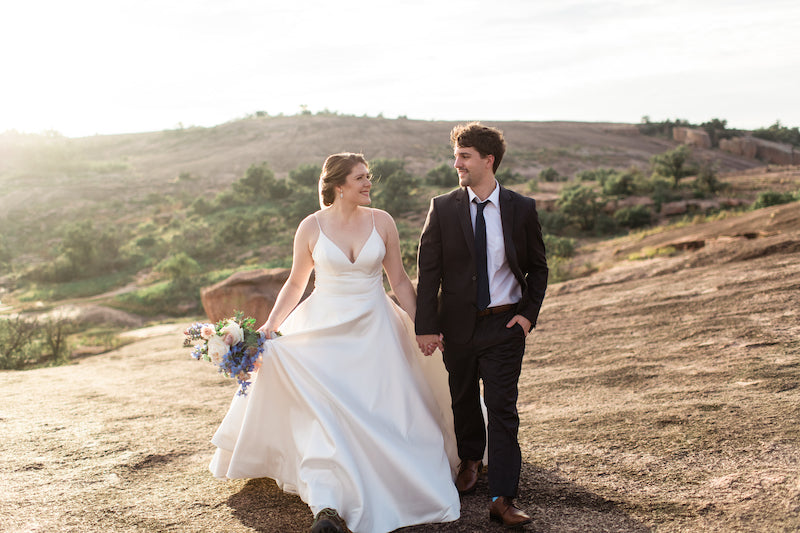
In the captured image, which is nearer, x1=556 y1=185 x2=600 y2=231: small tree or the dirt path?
the dirt path

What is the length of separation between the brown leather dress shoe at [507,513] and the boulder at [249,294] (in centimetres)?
853

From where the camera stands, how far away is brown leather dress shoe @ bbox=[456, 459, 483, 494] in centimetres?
411

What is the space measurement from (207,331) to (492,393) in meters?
1.71

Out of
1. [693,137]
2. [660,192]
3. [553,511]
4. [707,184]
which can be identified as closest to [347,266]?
[553,511]

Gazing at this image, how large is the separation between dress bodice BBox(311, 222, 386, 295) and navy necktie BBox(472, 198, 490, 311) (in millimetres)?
766

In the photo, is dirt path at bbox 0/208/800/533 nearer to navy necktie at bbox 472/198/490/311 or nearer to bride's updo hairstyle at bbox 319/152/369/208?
navy necktie at bbox 472/198/490/311

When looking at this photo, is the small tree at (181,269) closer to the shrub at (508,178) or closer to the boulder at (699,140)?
the shrub at (508,178)

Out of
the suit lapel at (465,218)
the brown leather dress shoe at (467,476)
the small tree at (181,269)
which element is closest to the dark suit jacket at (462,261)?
the suit lapel at (465,218)

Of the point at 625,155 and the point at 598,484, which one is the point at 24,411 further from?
the point at 625,155

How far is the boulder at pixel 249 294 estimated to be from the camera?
1193 cm

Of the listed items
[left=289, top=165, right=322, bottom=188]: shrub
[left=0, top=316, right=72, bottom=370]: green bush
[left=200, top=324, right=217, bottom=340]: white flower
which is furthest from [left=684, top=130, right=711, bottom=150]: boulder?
[left=200, top=324, right=217, bottom=340]: white flower

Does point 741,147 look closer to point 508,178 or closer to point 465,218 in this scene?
point 508,178

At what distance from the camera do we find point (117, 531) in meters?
3.69

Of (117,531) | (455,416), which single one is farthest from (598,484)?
(117,531)
